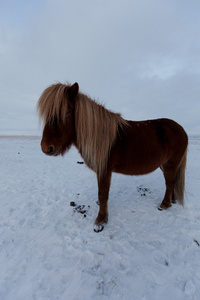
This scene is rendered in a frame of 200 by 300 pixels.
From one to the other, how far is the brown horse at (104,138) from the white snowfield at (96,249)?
1.22ft

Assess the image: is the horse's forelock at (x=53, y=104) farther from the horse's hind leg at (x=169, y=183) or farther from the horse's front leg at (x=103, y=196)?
the horse's hind leg at (x=169, y=183)

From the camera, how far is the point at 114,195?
3418mm

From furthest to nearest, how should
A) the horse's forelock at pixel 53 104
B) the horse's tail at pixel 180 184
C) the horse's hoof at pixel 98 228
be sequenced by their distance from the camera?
the horse's tail at pixel 180 184 → the horse's hoof at pixel 98 228 → the horse's forelock at pixel 53 104

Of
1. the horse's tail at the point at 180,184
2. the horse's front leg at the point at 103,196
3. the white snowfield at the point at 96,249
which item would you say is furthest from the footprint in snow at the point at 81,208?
the horse's tail at the point at 180,184

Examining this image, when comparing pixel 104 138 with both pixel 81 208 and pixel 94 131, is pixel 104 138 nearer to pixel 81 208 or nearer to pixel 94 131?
pixel 94 131

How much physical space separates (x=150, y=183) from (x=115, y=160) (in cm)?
236

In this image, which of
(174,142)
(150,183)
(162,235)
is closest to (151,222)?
(162,235)

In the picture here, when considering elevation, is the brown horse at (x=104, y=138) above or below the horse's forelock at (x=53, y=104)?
below

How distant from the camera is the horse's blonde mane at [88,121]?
1.88 meters

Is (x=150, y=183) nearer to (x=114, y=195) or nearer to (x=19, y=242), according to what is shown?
(x=114, y=195)

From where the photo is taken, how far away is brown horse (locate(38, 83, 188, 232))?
1897mm

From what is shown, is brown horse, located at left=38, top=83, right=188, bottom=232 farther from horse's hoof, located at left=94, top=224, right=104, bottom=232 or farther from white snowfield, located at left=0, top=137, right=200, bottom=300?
white snowfield, located at left=0, top=137, right=200, bottom=300

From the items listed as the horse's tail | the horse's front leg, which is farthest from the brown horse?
the horse's tail

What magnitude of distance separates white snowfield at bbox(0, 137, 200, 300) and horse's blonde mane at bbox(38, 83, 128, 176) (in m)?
1.07
